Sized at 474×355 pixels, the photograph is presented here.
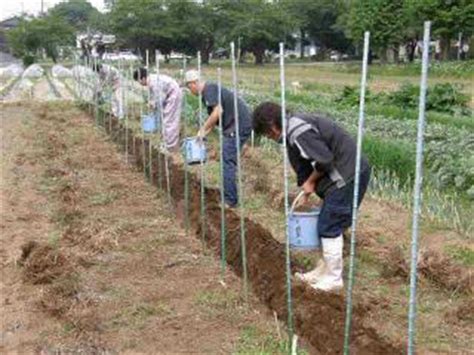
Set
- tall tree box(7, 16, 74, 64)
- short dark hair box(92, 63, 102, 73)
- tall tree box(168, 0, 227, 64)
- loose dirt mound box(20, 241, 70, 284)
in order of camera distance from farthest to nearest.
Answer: tall tree box(168, 0, 227, 64)
tall tree box(7, 16, 74, 64)
short dark hair box(92, 63, 102, 73)
loose dirt mound box(20, 241, 70, 284)

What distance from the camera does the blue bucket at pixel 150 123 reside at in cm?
1191

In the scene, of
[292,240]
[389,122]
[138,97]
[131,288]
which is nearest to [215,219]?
[131,288]

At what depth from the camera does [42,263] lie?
20.1ft

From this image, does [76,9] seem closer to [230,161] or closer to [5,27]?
[5,27]

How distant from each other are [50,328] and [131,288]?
0.90 m

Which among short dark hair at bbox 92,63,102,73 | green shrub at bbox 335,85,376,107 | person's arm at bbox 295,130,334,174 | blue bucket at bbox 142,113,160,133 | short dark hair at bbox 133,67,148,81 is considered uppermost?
short dark hair at bbox 133,67,148,81

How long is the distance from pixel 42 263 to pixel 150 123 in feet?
20.4

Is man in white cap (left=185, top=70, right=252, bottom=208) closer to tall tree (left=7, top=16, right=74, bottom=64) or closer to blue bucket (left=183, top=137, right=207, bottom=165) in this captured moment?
blue bucket (left=183, top=137, right=207, bottom=165)

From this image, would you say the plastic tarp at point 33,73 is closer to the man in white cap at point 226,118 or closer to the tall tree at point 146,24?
the tall tree at point 146,24

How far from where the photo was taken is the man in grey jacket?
4.84 meters

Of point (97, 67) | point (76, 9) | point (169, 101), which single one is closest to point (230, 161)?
point (169, 101)

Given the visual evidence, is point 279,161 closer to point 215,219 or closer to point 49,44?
point 215,219

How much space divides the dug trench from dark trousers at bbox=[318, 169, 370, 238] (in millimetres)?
458

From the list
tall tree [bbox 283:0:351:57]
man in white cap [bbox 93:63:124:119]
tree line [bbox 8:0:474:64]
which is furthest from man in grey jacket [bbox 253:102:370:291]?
tall tree [bbox 283:0:351:57]
